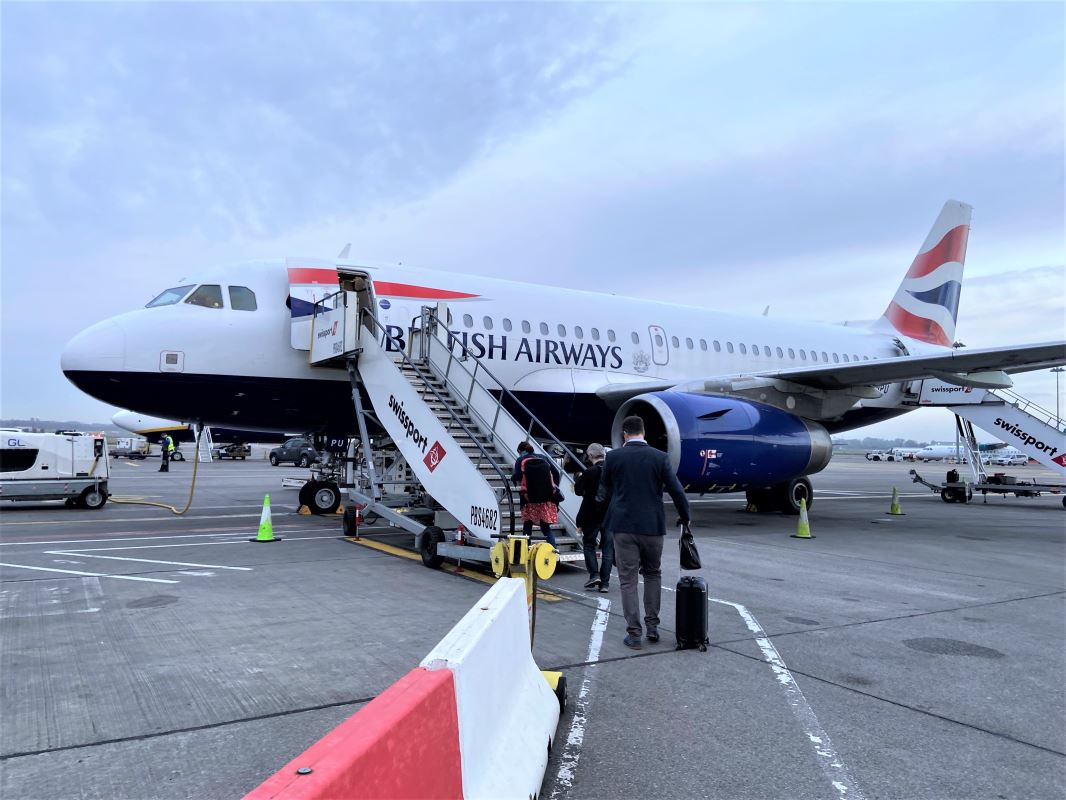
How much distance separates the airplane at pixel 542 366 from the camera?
1074 centimetres

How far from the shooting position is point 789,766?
334 cm

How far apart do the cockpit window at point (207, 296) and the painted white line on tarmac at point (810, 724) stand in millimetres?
9226

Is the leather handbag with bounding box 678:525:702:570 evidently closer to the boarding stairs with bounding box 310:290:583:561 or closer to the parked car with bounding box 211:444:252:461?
the boarding stairs with bounding box 310:290:583:561

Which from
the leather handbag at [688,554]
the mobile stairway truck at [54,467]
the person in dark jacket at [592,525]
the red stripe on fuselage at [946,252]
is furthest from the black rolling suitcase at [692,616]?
the red stripe on fuselage at [946,252]

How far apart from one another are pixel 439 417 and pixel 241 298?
13.5ft

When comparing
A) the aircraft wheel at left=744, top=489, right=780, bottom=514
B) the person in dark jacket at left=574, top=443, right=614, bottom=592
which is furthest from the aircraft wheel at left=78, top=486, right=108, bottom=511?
the aircraft wheel at left=744, top=489, right=780, bottom=514

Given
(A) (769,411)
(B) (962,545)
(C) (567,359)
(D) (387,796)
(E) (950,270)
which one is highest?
(E) (950,270)

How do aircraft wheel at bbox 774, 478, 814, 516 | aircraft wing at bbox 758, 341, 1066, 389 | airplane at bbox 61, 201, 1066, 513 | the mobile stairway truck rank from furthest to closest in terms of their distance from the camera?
aircraft wheel at bbox 774, 478, 814, 516 < the mobile stairway truck < aircraft wing at bbox 758, 341, 1066, 389 < airplane at bbox 61, 201, 1066, 513

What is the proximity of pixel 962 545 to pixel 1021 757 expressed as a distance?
29.9 feet

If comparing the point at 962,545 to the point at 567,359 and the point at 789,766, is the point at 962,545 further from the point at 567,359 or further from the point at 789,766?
the point at 789,766

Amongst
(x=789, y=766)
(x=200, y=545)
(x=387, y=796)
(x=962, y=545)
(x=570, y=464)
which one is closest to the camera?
(x=387, y=796)

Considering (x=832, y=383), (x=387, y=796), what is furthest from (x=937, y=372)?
(x=387, y=796)

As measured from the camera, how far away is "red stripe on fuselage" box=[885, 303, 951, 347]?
21.5 metres

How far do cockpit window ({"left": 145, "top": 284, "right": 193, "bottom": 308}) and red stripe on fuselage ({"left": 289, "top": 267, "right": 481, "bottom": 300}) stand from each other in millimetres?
1619
